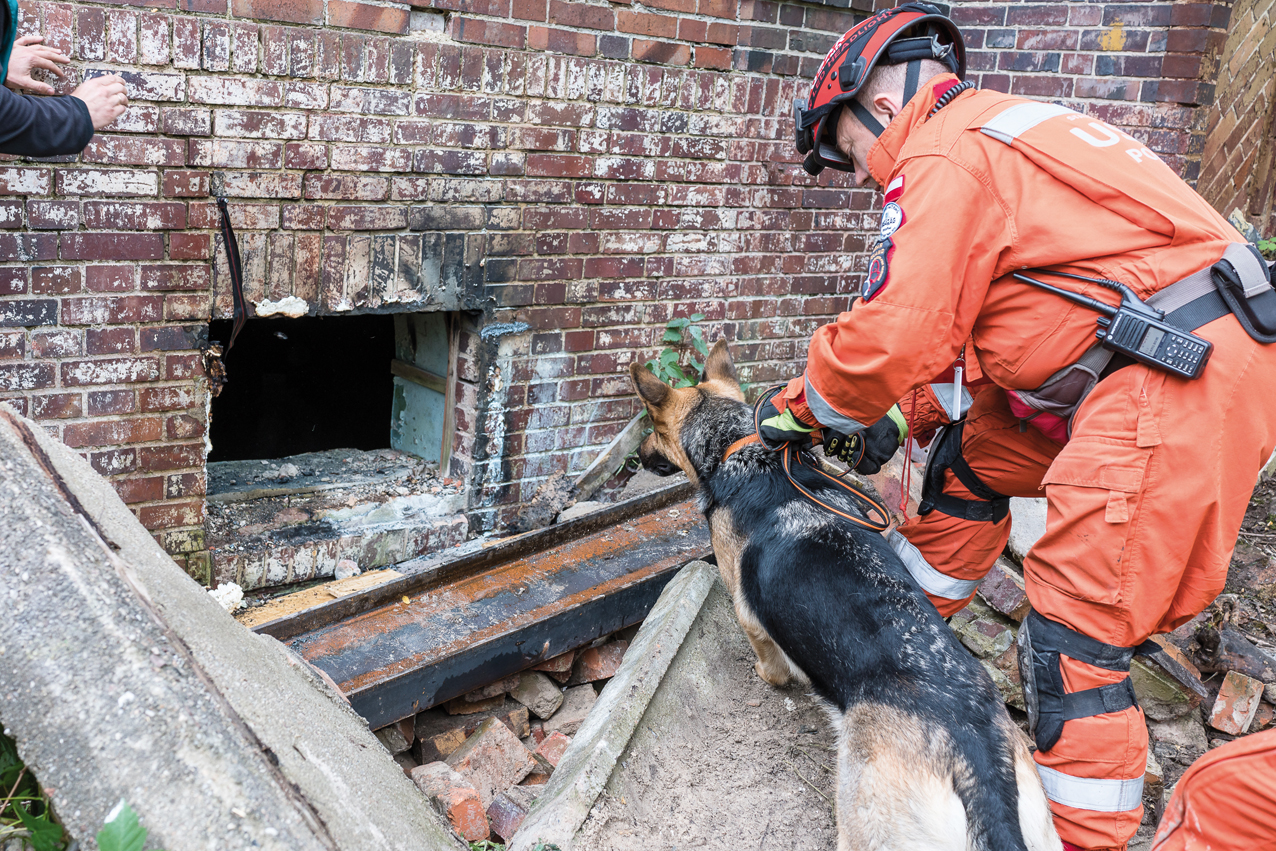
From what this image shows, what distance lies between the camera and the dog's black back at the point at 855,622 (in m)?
2.08

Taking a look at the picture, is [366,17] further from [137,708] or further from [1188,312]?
[1188,312]

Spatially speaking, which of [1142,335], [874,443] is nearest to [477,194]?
[874,443]

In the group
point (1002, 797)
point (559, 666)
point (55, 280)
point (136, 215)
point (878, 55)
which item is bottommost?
point (559, 666)

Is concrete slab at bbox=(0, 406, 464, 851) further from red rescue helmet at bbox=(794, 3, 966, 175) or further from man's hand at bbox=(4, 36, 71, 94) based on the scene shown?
red rescue helmet at bbox=(794, 3, 966, 175)

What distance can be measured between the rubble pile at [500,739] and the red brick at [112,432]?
1368mm

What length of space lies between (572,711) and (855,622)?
1.67 metres

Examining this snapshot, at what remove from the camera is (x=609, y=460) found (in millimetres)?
4418

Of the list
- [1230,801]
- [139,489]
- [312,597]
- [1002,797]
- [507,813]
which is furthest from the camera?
[312,597]

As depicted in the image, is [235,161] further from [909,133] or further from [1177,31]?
[1177,31]

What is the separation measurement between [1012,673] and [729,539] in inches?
54.0

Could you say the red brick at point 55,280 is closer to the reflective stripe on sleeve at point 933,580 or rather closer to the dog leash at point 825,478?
the dog leash at point 825,478

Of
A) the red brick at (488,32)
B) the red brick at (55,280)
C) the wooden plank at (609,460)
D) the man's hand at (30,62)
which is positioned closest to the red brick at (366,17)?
the red brick at (488,32)

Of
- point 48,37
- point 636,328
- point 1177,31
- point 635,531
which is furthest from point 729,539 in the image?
point 1177,31

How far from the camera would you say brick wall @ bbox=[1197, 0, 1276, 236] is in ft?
19.3
